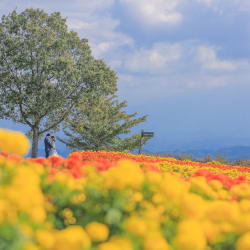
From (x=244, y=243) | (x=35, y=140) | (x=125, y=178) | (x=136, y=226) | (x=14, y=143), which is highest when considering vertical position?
(x=35, y=140)

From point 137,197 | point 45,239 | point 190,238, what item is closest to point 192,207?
point 190,238

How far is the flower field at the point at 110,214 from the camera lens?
277 centimetres

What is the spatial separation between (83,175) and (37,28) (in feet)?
74.3

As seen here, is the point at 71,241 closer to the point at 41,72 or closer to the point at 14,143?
the point at 14,143

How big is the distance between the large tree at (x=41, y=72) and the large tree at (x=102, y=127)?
2017mm

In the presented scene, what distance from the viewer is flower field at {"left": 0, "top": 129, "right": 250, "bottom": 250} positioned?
2.77m

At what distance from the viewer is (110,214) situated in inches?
126

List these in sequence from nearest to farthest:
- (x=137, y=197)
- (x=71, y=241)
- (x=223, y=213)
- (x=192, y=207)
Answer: (x=71, y=241) → (x=192, y=207) → (x=223, y=213) → (x=137, y=197)

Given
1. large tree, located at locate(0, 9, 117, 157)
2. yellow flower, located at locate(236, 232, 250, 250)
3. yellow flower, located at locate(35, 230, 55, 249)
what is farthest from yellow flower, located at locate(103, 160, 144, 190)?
large tree, located at locate(0, 9, 117, 157)

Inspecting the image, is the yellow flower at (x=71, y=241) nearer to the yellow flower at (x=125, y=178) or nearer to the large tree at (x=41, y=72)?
the yellow flower at (x=125, y=178)

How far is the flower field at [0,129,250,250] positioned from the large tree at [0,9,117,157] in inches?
841

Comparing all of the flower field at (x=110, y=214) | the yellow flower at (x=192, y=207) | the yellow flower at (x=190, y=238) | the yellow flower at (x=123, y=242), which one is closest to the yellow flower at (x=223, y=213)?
the flower field at (x=110, y=214)

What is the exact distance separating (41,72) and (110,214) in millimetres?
23134

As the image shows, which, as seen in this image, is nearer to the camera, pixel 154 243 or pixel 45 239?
pixel 45 239
